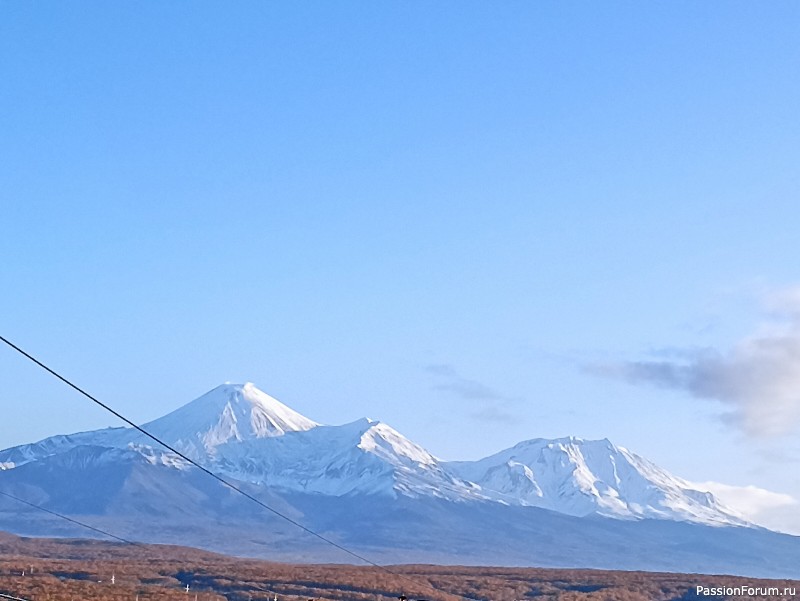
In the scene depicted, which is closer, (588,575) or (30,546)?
(588,575)

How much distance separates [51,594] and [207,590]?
2425 centimetres

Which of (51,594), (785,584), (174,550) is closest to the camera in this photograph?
(51,594)

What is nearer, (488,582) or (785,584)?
(488,582)

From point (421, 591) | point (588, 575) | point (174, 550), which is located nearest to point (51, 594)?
point (421, 591)

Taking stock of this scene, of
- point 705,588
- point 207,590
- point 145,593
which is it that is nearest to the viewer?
point 145,593

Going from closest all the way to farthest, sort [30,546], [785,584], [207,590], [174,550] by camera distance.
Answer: [207,590]
[785,584]
[174,550]
[30,546]

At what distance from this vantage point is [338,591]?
312 ft

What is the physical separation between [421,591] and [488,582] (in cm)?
1401

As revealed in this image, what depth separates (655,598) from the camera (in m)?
99.1

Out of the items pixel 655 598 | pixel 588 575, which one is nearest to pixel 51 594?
pixel 655 598

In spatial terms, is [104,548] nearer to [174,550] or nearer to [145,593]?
[174,550]

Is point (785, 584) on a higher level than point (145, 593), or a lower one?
higher

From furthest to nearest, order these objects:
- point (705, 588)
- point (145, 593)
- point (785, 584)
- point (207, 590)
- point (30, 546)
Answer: point (30, 546), point (785, 584), point (705, 588), point (207, 590), point (145, 593)

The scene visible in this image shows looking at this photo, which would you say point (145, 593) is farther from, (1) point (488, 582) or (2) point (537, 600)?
(1) point (488, 582)
